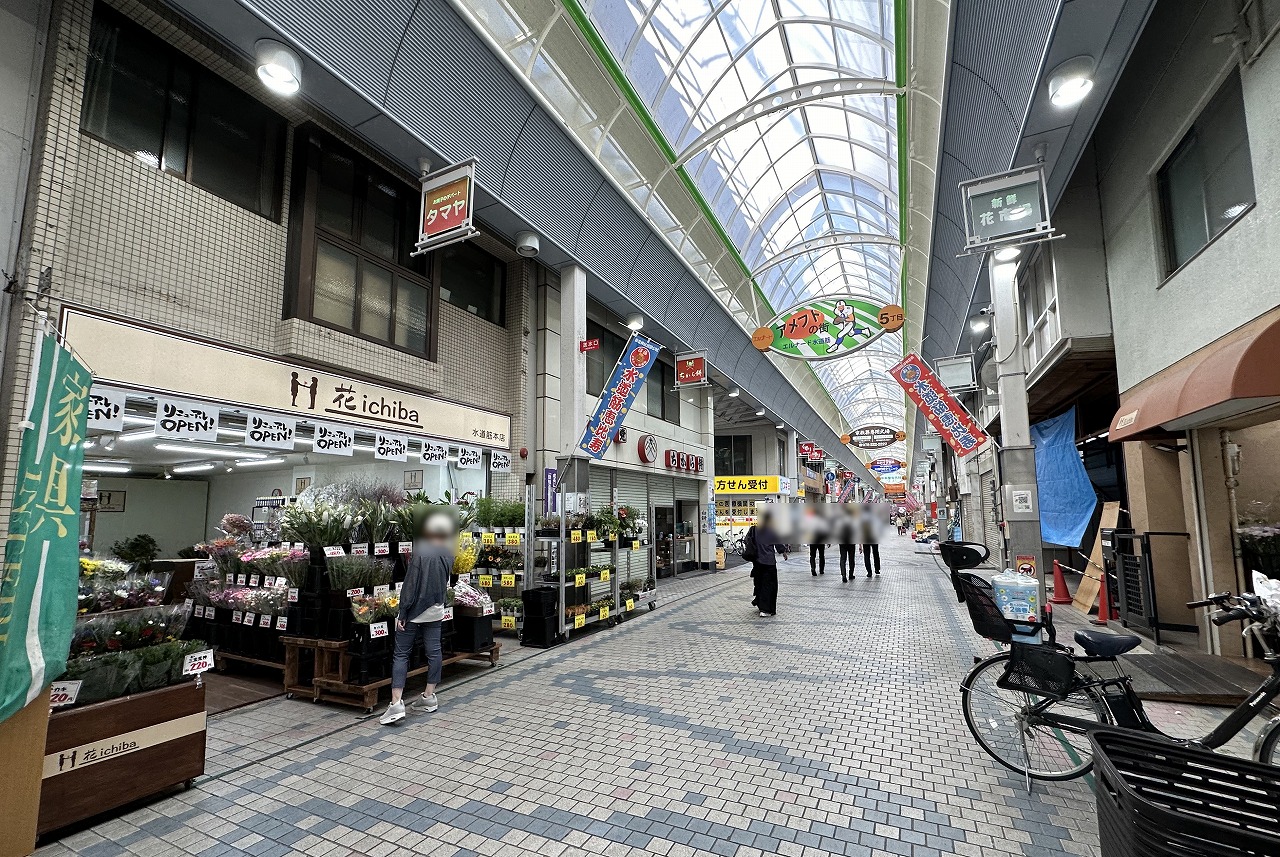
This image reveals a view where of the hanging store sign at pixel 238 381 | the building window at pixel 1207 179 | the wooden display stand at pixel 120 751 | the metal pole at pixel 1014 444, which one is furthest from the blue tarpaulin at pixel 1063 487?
the wooden display stand at pixel 120 751

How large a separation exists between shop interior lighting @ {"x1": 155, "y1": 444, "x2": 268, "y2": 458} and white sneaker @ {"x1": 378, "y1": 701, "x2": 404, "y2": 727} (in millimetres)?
4675

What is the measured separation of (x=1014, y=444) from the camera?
754 cm

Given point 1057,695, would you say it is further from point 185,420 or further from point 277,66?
point 277,66

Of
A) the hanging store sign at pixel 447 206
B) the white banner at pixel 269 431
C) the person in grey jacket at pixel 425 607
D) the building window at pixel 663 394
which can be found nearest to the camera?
the person in grey jacket at pixel 425 607

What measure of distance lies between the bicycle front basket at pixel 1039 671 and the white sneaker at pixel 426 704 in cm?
463

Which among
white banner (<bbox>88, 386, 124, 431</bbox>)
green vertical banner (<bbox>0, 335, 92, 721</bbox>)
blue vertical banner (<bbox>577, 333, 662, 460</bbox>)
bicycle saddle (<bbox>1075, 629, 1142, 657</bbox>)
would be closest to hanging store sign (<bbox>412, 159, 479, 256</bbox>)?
blue vertical banner (<bbox>577, 333, 662, 460</bbox>)

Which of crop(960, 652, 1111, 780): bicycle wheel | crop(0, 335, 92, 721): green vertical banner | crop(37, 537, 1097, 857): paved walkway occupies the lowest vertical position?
crop(37, 537, 1097, 857): paved walkway

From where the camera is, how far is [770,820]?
3.41 m

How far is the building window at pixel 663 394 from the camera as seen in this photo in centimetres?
1594

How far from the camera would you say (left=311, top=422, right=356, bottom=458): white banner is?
7.12 metres

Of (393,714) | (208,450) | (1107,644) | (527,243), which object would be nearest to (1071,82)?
(1107,644)

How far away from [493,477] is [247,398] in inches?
174

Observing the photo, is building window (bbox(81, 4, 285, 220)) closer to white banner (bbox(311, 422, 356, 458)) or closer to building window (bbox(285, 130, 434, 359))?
building window (bbox(285, 130, 434, 359))

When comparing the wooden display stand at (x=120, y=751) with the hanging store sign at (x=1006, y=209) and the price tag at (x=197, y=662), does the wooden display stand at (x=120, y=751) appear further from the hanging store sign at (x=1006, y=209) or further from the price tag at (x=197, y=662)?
the hanging store sign at (x=1006, y=209)
